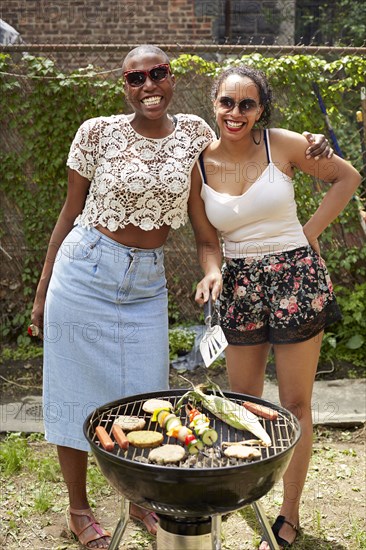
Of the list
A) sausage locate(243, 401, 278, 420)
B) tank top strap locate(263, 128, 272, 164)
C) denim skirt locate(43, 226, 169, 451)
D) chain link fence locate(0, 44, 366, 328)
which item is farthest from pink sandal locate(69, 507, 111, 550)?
chain link fence locate(0, 44, 366, 328)

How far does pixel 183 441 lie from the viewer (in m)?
2.48

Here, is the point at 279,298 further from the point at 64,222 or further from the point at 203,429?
the point at 64,222

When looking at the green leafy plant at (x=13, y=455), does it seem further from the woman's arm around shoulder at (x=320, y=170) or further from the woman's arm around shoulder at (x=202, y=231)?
the woman's arm around shoulder at (x=320, y=170)

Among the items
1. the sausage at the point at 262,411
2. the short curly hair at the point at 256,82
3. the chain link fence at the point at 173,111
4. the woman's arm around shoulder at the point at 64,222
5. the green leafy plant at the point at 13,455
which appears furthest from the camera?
the chain link fence at the point at 173,111

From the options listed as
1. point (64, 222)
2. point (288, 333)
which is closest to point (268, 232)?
point (288, 333)

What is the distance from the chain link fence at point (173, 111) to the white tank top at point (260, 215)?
2664 mm

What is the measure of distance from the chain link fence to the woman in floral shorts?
8.33 ft

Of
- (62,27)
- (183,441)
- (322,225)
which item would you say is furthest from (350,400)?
(62,27)

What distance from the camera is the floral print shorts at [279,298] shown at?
308cm

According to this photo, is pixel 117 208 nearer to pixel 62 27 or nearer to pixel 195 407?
pixel 195 407

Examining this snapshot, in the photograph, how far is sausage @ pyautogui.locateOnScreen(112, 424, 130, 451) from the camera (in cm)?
240

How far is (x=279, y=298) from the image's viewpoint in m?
3.09

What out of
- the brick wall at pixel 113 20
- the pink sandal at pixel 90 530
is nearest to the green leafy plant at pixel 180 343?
the pink sandal at pixel 90 530

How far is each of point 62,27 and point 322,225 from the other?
8.30m
